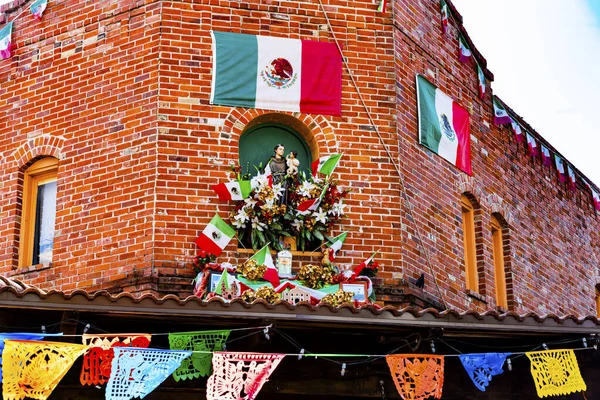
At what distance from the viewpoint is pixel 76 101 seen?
16.0 metres

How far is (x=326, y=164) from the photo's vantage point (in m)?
15.3

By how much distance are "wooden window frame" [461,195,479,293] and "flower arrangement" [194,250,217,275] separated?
4.38 meters

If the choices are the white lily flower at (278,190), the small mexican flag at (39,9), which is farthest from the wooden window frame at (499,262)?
the small mexican flag at (39,9)

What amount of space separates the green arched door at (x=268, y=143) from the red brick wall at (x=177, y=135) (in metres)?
0.26

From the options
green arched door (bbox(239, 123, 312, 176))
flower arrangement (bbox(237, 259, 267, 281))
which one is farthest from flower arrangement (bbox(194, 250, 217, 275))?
green arched door (bbox(239, 123, 312, 176))

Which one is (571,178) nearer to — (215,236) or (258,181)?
(258,181)

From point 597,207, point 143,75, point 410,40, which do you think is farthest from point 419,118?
point 597,207

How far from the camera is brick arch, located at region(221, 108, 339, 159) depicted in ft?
50.4

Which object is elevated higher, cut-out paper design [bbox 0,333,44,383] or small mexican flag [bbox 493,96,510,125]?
small mexican flag [bbox 493,96,510,125]

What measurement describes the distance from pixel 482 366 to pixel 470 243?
5.04 metres

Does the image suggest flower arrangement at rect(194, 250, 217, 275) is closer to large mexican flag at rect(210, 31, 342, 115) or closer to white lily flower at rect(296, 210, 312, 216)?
white lily flower at rect(296, 210, 312, 216)

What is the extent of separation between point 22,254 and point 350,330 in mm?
5394

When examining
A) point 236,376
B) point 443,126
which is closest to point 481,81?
point 443,126

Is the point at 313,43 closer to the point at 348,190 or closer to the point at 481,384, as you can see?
the point at 348,190
